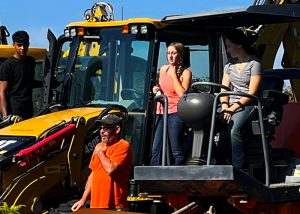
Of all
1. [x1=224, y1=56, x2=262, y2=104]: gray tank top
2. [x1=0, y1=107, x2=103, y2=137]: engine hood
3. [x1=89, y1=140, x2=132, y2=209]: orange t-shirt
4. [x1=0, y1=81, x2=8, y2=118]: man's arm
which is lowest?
[x1=89, y1=140, x2=132, y2=209]: orange t-shirt

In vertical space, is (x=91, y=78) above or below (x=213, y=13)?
below

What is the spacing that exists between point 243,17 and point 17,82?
346 cm

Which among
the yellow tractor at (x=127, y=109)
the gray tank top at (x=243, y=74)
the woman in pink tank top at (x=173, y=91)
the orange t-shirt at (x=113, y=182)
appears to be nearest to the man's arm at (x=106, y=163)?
the orange t-shirt at (x=113, y=182)

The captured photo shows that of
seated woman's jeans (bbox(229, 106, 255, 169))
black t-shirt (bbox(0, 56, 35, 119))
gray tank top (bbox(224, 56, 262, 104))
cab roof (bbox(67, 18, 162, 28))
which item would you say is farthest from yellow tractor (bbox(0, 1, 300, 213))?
black t-shirt (bbox(0, 56, 35, 119))

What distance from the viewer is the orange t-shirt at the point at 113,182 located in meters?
6.91

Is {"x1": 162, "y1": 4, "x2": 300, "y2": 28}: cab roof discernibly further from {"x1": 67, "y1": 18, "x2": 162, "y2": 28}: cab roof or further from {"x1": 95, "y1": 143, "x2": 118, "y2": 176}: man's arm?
{"x1": 95, "y1": 143, "x2": 118, "y2": 176}: man's arm

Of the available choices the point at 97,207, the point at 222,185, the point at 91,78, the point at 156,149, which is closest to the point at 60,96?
the point at 91,78

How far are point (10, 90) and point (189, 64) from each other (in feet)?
8.69

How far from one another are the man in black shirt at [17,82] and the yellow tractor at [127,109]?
424 mm

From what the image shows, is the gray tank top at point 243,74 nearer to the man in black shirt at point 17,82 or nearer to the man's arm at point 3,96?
the man in black shirt at point 17,82

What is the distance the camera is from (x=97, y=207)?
6930 millimetres

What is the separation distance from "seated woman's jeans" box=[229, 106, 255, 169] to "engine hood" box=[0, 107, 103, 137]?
7.12 feet

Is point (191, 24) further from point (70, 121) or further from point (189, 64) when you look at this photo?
point (70, 121)

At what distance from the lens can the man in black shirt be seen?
953 centimetres
